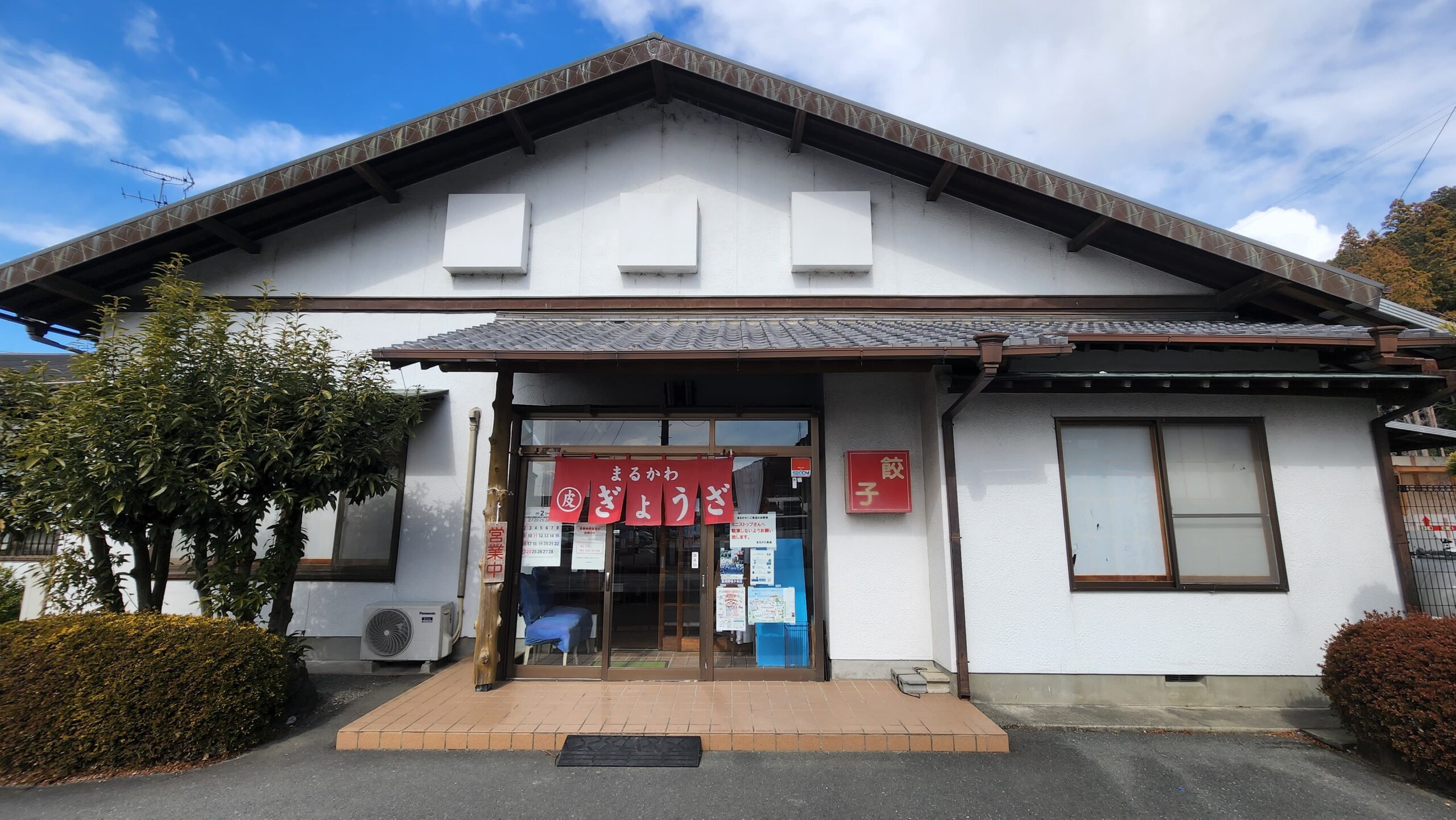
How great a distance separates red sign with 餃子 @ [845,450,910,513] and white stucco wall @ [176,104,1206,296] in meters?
2.19

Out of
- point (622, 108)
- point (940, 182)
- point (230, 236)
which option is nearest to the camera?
point (940, 182)

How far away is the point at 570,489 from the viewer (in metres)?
6.10

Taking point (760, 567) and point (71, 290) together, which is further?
point (71, 290)

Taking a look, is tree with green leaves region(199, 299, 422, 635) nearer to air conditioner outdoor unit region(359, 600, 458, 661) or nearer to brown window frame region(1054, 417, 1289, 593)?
air conditioner outdoor unit region(359, 600, 458, 661)

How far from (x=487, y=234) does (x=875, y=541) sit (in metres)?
5.75

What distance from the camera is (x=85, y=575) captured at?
520 cm

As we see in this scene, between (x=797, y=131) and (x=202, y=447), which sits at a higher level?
(x=797, y=131)

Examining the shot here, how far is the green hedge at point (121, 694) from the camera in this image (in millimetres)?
4160

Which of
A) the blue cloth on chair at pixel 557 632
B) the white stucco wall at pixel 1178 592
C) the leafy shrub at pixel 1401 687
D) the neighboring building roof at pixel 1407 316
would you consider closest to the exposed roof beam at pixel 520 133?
the blue cloth on chair at pixel 557 632

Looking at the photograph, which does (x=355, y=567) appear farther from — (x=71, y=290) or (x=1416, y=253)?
(x=1416, y=253)

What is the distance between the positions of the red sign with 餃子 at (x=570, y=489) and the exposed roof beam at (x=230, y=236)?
4.95 meters

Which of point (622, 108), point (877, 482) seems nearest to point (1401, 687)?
point (877, 482)

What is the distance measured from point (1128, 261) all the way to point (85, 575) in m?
11.0

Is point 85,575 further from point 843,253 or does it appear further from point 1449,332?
point 1449,332
